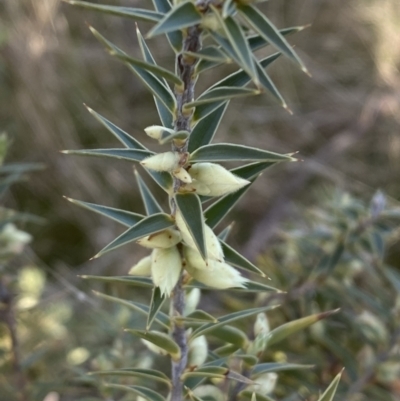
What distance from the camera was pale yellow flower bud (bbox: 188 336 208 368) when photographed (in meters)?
0.48

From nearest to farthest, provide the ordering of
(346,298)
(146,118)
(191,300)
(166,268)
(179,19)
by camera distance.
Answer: (179,19), (166,268), (191,300), (346,298), (146,118)

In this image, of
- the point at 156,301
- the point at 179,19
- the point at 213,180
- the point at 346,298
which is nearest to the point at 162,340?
the point at 156,301

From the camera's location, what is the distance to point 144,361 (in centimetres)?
74

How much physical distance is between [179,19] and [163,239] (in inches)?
7.0

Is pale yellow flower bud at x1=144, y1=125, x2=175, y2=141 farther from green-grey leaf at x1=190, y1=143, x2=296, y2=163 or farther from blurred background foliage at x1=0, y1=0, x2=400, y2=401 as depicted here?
blurred background foliage at x1=0, y1=0, x2=400, y2=401

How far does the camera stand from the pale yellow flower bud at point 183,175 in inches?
14.1

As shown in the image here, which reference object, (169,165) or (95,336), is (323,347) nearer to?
(95,336)

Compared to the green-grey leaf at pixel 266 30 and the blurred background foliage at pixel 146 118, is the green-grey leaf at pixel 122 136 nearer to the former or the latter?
the green-grey leaf at pixel 266 30

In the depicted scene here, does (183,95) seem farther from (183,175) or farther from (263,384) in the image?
(263,384)

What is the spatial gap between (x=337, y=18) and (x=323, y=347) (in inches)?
69.7

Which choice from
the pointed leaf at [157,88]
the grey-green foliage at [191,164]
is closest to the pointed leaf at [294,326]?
the grey-green foliage at [191,164]

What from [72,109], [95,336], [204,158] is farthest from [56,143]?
[204,158]

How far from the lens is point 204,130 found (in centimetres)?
40

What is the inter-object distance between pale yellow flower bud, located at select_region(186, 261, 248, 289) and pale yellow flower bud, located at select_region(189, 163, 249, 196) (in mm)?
68
